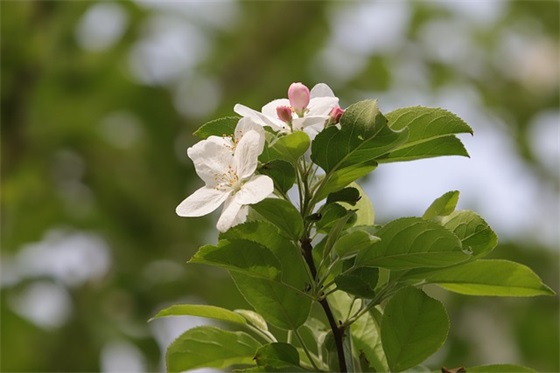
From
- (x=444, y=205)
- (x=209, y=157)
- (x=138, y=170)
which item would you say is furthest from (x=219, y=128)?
(x=138, y=170)

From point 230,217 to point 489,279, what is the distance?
11.5 inches

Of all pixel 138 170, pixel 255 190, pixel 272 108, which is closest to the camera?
pixel 255 190

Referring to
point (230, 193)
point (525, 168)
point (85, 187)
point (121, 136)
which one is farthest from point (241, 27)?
point (230, 193)

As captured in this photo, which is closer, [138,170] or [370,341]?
[370,341]

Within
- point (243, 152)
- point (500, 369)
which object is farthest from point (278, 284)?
point (500, 369)

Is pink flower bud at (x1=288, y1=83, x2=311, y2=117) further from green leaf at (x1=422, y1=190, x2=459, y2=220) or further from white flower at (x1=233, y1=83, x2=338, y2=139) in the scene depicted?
green leaf at (x1=422, y1=190, x2=459, y2=220)

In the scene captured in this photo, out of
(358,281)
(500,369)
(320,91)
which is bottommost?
(500,369)

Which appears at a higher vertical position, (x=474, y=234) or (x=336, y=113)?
(x=336, y=113)

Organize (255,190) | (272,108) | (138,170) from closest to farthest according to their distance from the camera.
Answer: (255,190) < (272,108) < (138,170)

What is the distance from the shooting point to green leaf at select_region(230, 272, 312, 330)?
0.82m

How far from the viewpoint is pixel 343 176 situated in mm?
790

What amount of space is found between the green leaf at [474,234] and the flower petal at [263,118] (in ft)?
0.62

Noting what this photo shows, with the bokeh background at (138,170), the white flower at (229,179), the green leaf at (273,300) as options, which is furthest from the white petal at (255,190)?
the bokeh background at (138,170)

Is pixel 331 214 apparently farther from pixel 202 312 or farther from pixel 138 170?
pixel 138 170
